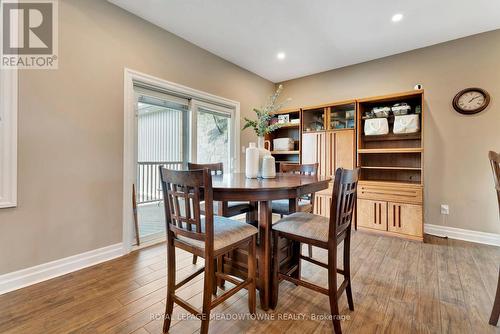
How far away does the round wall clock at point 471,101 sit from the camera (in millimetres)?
2834

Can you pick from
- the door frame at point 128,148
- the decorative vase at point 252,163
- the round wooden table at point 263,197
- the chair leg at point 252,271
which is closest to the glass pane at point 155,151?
the door frame at point 128,148

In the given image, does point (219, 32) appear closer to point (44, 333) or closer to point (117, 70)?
point (117, 70)

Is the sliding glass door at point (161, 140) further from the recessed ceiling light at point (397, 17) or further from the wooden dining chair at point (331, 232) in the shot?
the recessed ceiling light at point (397, 17)

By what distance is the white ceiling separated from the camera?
234 cm

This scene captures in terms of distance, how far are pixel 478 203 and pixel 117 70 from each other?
4634 millimetres

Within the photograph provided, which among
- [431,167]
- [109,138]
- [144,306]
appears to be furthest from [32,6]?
[431,167]

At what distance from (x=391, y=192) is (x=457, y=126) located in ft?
4.04

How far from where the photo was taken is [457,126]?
3.01m

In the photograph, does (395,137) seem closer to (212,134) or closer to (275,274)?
(212,134)

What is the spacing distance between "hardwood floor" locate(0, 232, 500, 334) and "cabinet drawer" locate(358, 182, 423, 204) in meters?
0.82

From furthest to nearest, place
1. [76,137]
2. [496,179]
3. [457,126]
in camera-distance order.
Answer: [457,126] < [76,137] < [496,179]

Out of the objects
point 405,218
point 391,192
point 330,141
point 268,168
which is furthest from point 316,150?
point 268,168

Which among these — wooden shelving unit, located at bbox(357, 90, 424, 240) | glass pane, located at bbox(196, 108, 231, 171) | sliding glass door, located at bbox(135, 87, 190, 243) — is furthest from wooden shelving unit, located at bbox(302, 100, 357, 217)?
sliding glass door, located at bbox(135, 87, 190, 243)

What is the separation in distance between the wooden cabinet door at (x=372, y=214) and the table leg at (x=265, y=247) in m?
2.29
